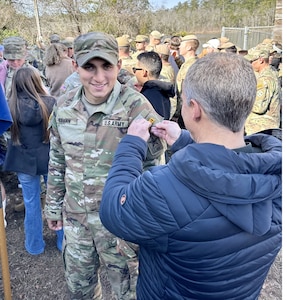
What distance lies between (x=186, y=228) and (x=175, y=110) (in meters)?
3.32

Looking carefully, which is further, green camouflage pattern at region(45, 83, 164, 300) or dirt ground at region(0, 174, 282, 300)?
dirt ground at region(0, 174, 282, 300)

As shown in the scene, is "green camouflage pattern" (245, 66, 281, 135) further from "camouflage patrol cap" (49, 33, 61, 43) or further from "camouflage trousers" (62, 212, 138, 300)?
"camouflage patrol cap" (49, 33, 61, 43)

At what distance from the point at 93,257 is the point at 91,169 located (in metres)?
0.58

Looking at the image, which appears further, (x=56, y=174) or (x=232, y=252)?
(x=56, y=174)

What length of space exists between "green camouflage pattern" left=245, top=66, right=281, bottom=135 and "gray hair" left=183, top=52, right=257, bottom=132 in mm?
3590

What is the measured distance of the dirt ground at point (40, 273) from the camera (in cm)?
271

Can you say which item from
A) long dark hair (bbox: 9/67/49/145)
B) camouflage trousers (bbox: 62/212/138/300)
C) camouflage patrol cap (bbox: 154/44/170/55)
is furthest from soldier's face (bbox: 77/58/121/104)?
camouflage patrol cap (bbox: 154/44/170/55)

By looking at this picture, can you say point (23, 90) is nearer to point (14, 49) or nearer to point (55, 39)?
point (14, 49)

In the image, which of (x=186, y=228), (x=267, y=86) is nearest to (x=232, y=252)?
(x=186, y=228)

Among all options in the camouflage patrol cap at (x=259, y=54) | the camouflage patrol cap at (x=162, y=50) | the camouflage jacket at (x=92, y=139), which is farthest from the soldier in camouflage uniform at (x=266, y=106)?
the camouflage jacket at (x=92, y=139)

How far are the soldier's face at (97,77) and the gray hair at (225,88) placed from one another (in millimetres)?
803

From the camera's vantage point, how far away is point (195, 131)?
3.76 ft

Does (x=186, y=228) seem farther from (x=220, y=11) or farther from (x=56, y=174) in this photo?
(x=220, y=11)

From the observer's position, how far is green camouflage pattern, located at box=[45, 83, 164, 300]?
1808 millimetres
